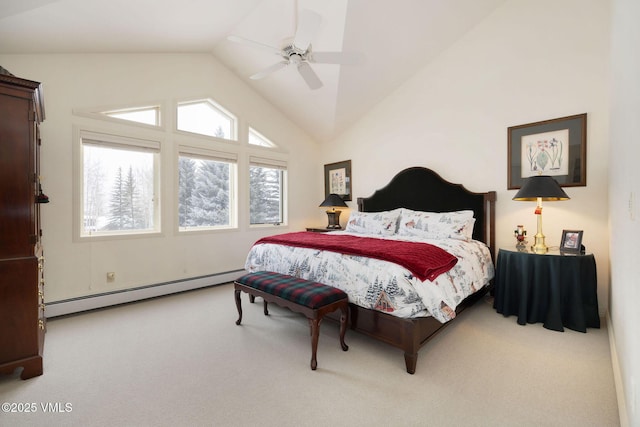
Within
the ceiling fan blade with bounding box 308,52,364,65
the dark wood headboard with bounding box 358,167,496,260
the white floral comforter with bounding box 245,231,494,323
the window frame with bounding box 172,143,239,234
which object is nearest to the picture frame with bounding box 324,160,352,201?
the dark wood headboard with bounding box 358,167,496,260

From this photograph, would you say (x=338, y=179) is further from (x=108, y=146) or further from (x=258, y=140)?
(x=108, y=146)

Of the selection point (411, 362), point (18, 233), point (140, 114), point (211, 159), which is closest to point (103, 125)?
point (140, 114)

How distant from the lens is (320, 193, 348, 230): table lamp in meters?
4.79

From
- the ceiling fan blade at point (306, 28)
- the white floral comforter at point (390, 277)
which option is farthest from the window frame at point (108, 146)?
the ceiling fan blade at point (306, 28)

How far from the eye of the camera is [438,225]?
339cm

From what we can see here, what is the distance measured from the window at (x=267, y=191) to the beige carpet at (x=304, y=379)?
2.34 meters

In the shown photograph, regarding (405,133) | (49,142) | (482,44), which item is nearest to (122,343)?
(49,142)

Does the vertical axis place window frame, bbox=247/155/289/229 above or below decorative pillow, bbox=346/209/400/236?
above

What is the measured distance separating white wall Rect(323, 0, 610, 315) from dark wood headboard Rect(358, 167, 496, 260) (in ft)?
0.38

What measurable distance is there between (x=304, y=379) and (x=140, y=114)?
11.8 ft

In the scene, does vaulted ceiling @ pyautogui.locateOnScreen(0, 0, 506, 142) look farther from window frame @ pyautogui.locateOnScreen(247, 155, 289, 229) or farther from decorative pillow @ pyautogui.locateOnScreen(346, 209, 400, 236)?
decorative pillow @ pyautogui.locateOnScreen(346, 209, 400, 236)

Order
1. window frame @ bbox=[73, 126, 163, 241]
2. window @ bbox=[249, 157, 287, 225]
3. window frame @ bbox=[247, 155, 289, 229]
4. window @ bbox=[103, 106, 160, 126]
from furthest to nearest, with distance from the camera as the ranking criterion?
1. window @ bbox=[249, 157, 287, 225]
2. window frame @ bbox=[247, 155, 289, 229]
3. window @ bbox=[103, 106, 160, 126]
4. window frame @ bbox=[73, 126, 163, 241]

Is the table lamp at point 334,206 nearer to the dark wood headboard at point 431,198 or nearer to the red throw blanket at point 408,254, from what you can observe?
the dark wood headboard at point 431,198

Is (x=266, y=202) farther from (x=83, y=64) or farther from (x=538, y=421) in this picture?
(x=538, y=421)
